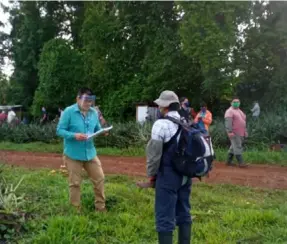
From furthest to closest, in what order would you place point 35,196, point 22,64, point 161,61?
point 22,64, point 161,61, point 35,196

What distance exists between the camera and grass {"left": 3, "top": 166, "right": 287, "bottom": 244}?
5.08m

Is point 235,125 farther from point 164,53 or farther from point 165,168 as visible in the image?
point 164,53

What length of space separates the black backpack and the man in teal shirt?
173 centimetres

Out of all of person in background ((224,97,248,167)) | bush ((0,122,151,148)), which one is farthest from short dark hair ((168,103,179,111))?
bush ((0,122,151,148))

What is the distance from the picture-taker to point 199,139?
4312mm

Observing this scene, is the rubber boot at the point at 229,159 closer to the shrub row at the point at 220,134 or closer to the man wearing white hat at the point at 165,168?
the shrub row at the point at 220,134

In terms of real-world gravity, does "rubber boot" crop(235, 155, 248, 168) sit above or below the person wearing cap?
below

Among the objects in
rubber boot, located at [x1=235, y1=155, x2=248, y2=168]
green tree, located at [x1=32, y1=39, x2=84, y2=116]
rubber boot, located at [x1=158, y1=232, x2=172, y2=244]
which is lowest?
rubber boot, located at [x1=158, y1=232, x2=172, y2=244]

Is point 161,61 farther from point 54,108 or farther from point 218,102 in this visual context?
point 54,108

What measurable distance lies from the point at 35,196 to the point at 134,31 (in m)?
17.3

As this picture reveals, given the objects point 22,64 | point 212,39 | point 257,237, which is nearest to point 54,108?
point 22,64

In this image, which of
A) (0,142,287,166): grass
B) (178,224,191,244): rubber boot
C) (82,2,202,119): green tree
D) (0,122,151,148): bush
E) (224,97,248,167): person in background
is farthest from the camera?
(82,2,202,119): green tree

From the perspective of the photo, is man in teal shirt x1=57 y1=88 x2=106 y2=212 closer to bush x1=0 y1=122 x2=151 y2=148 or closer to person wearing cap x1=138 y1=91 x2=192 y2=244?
person wearing cap x1=138 y1=91 x2=192 y2=244

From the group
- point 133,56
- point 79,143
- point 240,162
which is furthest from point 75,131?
point 133,56
